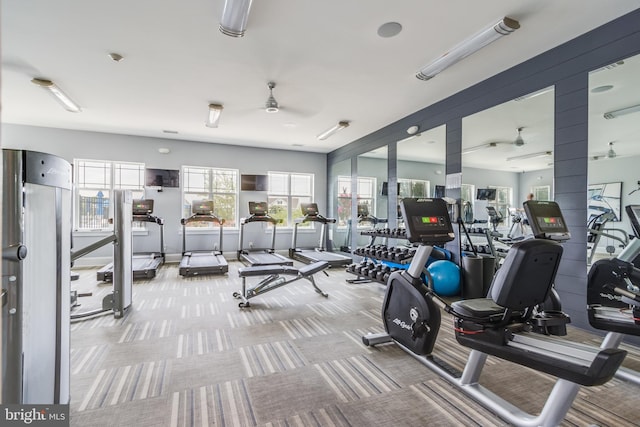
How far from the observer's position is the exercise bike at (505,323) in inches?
72.8

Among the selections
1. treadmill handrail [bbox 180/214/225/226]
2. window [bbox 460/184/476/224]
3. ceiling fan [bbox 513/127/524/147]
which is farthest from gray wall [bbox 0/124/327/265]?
ceiling fan [bbox 513/127/524/147]

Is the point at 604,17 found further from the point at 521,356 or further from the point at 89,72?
the point at 89,72

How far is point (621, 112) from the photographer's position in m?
3.28

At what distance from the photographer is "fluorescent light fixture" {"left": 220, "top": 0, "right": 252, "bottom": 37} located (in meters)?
2.81

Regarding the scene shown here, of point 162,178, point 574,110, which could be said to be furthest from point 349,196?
point 574,110


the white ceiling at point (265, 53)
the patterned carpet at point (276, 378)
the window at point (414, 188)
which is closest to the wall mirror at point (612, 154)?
the white ceiling at point (265, 53)

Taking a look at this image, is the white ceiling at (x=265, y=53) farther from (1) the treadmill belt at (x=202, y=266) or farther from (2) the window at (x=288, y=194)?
(2) the window at (x=288, y=194)

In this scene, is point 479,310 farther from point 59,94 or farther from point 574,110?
point 59,94

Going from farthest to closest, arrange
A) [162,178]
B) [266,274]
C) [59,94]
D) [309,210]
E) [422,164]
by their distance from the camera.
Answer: [309,210] < [162,178] < [422,164] < [59,94] < [266,274]

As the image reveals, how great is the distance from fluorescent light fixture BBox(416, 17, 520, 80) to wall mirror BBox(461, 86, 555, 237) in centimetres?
103

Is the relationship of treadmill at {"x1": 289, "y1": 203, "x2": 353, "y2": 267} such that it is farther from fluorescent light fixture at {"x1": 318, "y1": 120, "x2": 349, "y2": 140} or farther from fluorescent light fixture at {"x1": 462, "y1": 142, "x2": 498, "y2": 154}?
fluorescent light fixture at {"x1": 462, "y1": 142, "x2": 498, "y2": 154}

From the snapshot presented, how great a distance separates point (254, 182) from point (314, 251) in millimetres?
2370

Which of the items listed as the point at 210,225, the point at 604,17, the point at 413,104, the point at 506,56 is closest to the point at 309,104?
the point at 413,104

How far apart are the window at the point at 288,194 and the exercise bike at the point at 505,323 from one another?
637cm
